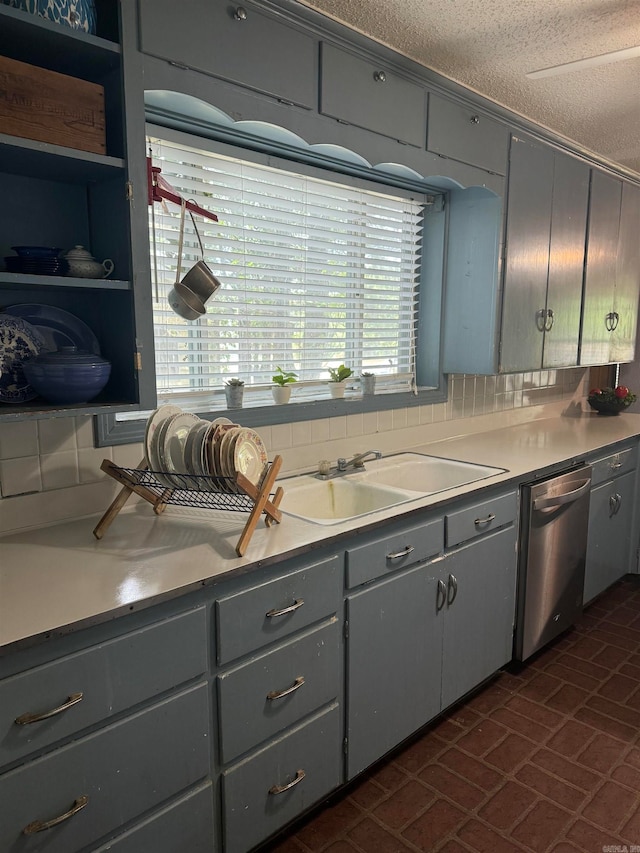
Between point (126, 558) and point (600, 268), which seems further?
point (600, 268)

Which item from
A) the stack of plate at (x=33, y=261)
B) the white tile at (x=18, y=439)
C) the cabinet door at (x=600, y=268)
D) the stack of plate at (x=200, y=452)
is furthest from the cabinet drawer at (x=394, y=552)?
the cabinet door at (x=600, y=268)

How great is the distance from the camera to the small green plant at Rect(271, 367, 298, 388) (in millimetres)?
2430

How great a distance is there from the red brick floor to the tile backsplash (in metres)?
1.18

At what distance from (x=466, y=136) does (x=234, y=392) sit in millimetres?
1543

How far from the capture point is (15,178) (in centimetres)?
163

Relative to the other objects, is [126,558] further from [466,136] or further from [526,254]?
[526,254]

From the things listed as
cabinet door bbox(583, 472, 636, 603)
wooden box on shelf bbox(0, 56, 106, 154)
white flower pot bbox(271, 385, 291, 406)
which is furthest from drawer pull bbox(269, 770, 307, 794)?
cabinet door bbox(583, 472, 636, 603)

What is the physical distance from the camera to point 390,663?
2.00 m

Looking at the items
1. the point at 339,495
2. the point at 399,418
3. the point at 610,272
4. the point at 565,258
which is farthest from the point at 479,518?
the point at 610,272

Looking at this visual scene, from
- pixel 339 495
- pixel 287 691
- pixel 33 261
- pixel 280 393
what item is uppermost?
pixel 33 261

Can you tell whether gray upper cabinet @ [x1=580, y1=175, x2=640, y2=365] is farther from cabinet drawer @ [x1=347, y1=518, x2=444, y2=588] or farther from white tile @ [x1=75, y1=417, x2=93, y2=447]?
white tile @ [x1=75, y1=417, x2=93, y2=447]

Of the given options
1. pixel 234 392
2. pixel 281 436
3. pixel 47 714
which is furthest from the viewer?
pixel 281 436

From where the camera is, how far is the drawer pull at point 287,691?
63.9 inches

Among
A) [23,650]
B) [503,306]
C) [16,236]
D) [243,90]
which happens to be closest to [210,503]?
[23,650]
